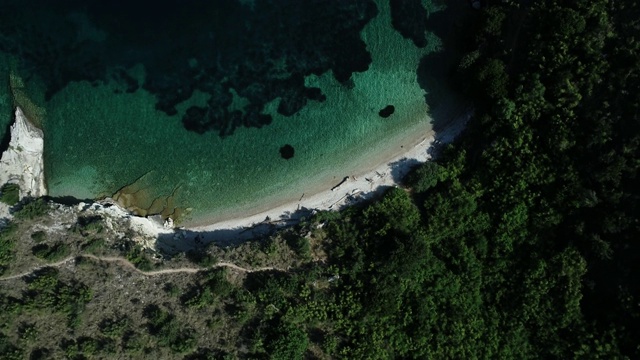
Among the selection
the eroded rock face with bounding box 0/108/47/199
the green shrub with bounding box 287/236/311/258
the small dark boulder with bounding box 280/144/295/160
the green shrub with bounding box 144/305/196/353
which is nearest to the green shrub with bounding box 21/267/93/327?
the green shrub with bounding box 144/305/196/353

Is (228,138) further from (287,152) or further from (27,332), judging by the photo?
(27,332)

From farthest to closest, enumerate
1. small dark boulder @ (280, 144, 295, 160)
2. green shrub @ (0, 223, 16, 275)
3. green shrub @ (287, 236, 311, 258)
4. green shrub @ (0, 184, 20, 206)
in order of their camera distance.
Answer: small dark boulder @ (280, 144, 295, 160), green shrub @ (0, 184, 20, 206), green shrub @ (287, 236, 311, 258), green shrub @ (0, 223, 16, 275)

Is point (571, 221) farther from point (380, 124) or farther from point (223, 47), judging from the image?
point (223, 47)

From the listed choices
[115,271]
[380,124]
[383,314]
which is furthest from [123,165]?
[383,314]

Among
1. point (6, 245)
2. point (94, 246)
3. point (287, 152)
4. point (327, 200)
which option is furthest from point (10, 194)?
point (327, 200)

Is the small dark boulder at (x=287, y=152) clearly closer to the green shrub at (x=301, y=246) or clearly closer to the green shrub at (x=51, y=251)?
the green shrub at (x=301, y=246)

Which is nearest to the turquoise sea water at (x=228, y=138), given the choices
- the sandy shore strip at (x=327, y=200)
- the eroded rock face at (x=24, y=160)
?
the eroded rock face at (x=24, y=160)

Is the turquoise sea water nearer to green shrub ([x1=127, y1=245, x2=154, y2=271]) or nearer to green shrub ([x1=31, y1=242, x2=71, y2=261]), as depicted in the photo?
green shrub ([x1=127, y1=245, x2=154, y2=271])
